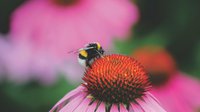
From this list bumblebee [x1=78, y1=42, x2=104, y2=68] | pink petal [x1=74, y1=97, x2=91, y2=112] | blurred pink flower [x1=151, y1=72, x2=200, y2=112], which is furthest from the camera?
blurred pink flower [x1=151, y1=72, x2=200, y2=112]

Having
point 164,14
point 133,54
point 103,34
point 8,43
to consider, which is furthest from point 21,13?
point 164,14

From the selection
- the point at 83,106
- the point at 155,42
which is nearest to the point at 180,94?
the point at 155,42

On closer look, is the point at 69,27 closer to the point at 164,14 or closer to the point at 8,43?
the point at 8,43

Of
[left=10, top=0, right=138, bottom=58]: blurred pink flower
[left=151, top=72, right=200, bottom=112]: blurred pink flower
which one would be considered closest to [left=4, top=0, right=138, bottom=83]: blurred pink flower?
[left=10, top=0, right=138, bottom=58]: blurred pink flower

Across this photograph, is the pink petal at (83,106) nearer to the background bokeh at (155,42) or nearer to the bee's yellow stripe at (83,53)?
the bee's yellow stripe at (83,53)

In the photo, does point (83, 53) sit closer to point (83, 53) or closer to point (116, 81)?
point (83, 53)

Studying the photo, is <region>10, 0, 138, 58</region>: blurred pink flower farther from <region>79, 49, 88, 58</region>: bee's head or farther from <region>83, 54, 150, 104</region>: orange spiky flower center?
<region>83, 54, 150, 104</region>: orange spiky flower center
